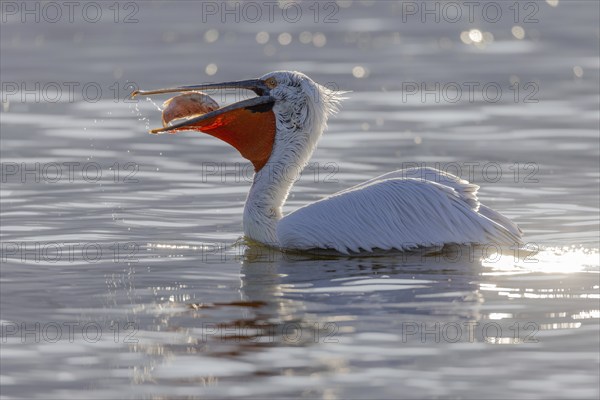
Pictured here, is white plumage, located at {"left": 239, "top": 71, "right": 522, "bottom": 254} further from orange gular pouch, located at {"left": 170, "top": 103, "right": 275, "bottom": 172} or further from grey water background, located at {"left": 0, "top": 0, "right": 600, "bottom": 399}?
orange gular pouch, located at {"left": 170, "top": 103, "right": 275, "bottom": 172}

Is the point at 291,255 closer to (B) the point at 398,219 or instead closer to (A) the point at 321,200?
(A) the point at 321,200

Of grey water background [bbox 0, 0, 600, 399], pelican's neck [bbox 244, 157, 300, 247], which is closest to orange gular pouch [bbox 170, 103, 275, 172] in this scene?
pelican's neck [bbox 244, 157, 300, 247]

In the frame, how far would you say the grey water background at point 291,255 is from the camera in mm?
6562

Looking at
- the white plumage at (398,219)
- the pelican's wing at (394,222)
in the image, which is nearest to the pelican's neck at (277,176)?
the white plumage at (398,219)

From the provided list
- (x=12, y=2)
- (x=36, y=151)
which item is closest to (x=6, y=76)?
(x=36, y=151)

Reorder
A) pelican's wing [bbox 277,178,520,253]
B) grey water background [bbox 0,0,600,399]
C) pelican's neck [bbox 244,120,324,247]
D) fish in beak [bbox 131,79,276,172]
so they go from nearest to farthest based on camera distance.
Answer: grey water background [bbox 0,0,600,399], pelican's wing [bbox 277,178,520,253], fish in beak [bbox 131,79,276,172], pelican's neck [bbox 244,120,324,247]

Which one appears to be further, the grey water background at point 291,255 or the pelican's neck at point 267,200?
the pelican's neck at point 267,200

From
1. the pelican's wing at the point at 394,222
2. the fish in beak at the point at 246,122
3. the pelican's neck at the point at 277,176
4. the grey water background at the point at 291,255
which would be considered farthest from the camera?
the pelican's neck at the point at 277,176

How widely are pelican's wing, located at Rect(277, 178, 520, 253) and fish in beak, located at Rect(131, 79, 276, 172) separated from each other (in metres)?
0.93

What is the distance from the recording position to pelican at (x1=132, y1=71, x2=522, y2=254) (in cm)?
885

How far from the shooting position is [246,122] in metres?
9.62

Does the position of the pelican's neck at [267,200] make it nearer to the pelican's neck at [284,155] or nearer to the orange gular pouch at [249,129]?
the pelican's neck at [284,155]

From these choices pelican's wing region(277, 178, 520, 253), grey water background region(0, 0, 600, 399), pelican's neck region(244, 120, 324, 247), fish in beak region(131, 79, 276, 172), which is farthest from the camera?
pelican's neck region(244, 120, 324, 247)

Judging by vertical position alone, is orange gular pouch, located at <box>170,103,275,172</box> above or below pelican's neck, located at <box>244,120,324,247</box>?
above
